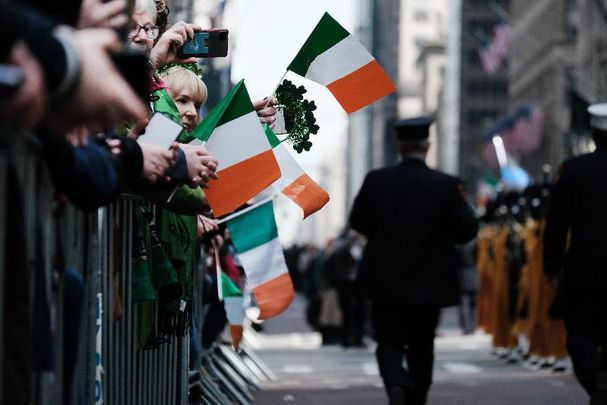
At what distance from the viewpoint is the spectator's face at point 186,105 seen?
8203 mm

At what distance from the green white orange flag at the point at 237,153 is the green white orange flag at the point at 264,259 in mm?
785

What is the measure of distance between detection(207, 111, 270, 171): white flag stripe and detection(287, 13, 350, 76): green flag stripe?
3.56 ft

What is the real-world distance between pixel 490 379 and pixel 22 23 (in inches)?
494

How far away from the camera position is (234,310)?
11.0 meters

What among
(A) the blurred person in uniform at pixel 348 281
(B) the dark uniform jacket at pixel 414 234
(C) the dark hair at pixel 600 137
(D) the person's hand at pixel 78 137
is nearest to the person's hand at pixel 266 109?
(C) the dark hair at pixel 600 137

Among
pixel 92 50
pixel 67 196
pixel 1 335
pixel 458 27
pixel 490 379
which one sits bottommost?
pixel 490 379

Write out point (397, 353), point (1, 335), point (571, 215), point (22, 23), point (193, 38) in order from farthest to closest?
point (397, 353)
point (571, 215)
point (193, 38)
point (1, 335)
point (22, 23)

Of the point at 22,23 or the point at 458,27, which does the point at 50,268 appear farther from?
the point at 458,27

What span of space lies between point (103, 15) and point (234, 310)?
21.1 ft

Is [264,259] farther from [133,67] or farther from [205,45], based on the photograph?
[133,67]

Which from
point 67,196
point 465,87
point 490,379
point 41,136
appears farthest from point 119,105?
point 465,87

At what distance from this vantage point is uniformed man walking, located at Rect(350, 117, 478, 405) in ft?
33.5

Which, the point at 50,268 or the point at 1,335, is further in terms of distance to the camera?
the point at 50,268

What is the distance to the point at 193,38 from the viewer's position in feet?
26.9
